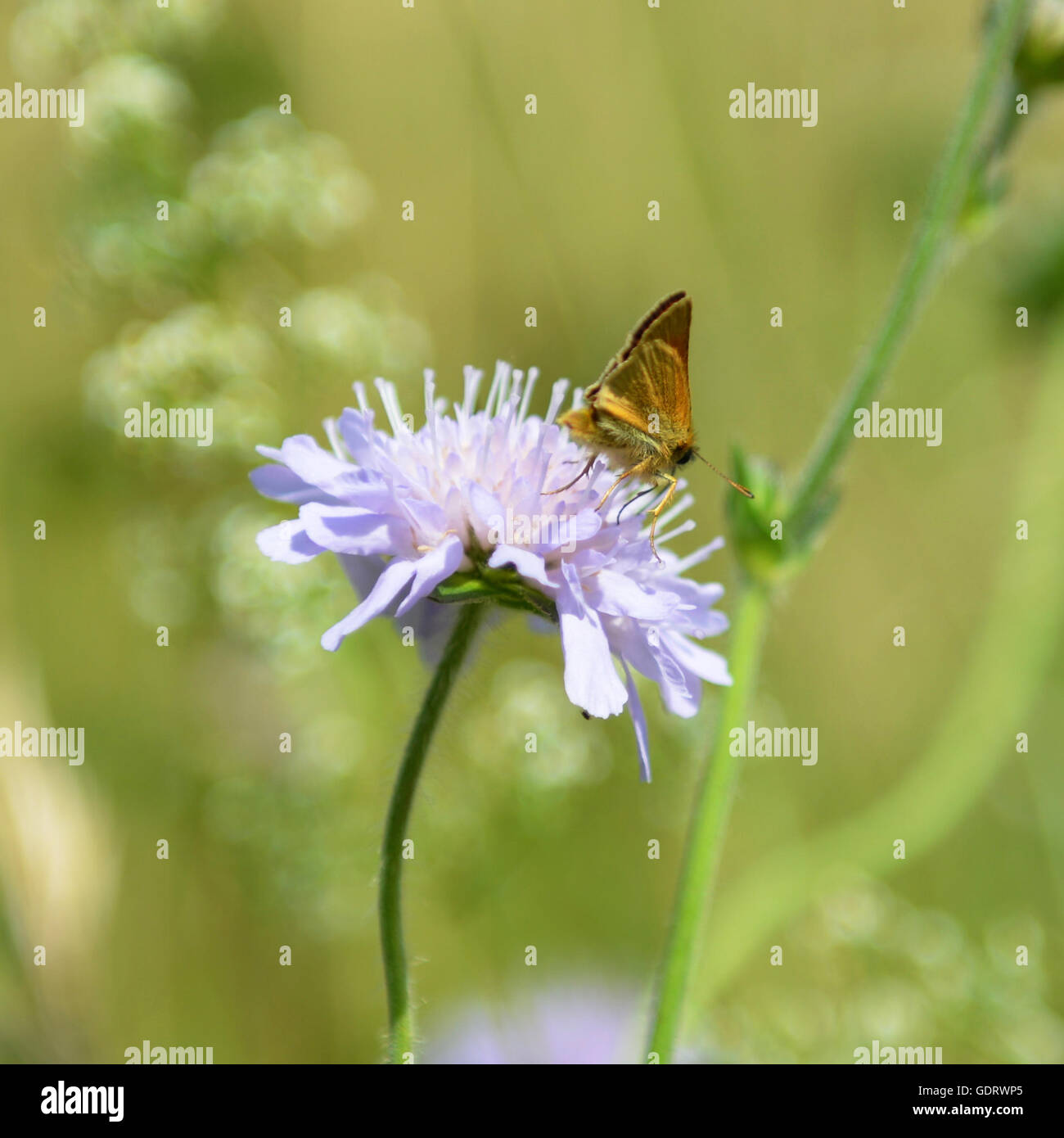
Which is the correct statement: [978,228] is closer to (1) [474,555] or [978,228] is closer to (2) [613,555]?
(2) [613,555]

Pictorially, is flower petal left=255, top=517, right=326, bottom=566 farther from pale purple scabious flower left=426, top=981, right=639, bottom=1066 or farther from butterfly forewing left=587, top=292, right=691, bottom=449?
pale purple scabious flower left=426, top=981, right=639, bottom=1066

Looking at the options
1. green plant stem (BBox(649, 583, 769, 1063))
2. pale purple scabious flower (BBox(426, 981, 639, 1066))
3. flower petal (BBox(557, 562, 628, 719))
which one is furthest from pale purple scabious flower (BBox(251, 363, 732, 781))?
pale purple scabious flower (BBox(426, 981, 639, 1066))

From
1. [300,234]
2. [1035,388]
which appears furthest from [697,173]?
[300,234]

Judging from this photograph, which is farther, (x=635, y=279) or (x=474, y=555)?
(x=635, y=279)

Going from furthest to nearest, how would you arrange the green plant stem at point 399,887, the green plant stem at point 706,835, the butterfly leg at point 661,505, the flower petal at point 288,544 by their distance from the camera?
the green plant stem at point 706,835 < the butterfly leg at point 661,505 < the flower petal at point 288,544 < the green plant stem at point 399,887

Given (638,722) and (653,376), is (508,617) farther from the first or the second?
(653,376)

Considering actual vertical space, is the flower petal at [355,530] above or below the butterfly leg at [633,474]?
below

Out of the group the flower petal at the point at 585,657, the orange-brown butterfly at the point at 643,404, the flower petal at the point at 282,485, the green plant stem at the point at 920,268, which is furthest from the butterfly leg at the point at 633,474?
the green plant stem at the point at 920,268

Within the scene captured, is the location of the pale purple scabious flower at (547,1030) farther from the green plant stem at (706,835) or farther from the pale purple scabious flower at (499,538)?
the pale purple scabious flower at (499,538)
